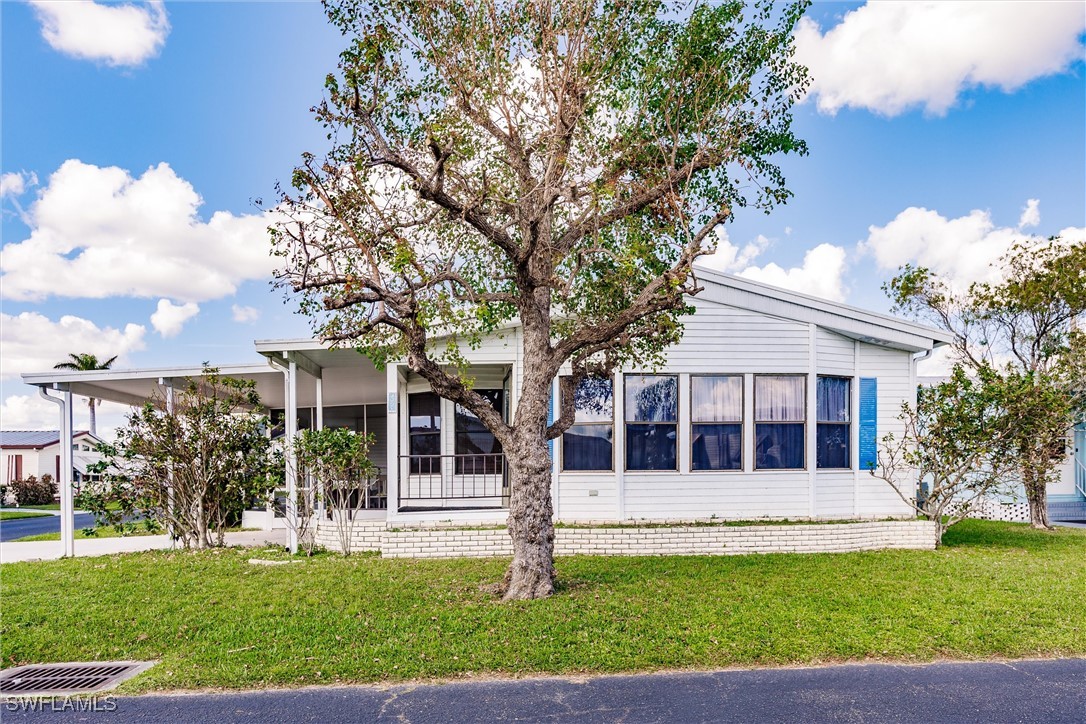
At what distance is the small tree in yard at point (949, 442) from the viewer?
1062 cm

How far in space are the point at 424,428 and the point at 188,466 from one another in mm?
3895

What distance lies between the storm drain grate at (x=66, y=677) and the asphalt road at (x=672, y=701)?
31 centimetres

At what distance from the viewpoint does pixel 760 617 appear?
20.9 ft

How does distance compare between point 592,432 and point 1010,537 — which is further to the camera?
point 1010,537

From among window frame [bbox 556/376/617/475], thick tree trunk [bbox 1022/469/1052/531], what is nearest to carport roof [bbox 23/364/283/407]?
window frame [bbox 556/376/617/475]

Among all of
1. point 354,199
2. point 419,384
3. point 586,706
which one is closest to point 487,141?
point 354,199

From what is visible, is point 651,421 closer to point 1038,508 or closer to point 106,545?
point 106,545

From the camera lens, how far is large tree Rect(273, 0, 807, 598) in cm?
688

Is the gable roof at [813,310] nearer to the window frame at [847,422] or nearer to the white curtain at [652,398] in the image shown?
the window frame at [847,422]

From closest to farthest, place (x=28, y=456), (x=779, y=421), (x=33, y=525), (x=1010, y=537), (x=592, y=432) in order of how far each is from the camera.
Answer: (x=592, y=432)
(x=779, y=421)
(x=1010, y=537)
(x=33, y=525)
(x=28, y=456)

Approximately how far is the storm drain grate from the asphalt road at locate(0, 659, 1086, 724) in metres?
0.31

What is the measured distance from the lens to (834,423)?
36.8 feet

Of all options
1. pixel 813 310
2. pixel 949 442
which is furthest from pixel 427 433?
pixel 949 442

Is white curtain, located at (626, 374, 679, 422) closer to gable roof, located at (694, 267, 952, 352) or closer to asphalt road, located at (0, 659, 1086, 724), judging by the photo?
gable roof, located at (694, 267, 952, 352)
